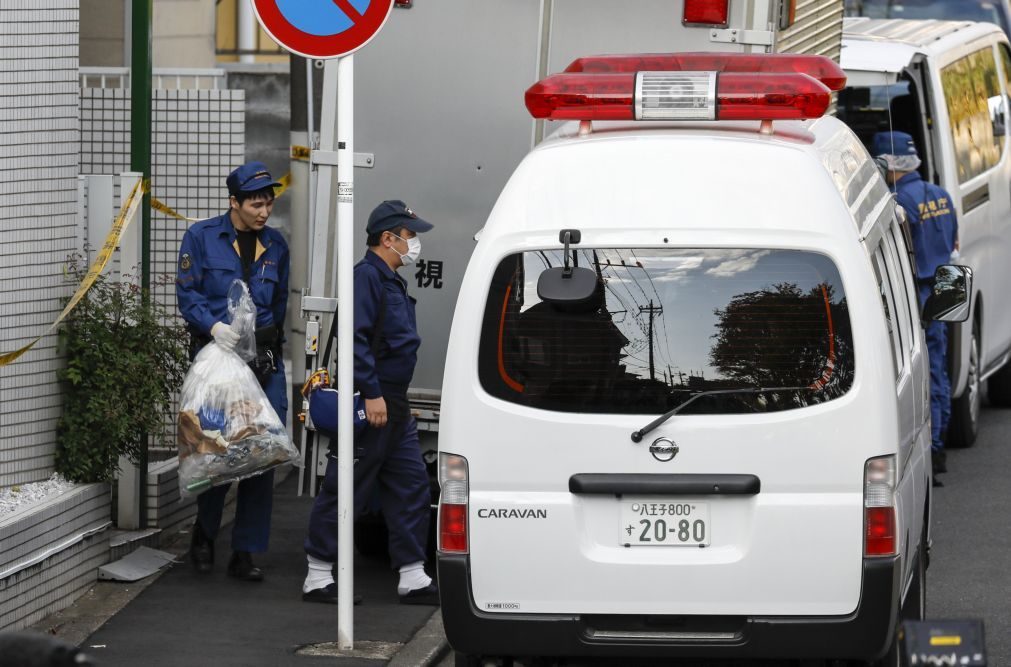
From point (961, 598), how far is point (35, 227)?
443 cm

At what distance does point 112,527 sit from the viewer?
8008mm

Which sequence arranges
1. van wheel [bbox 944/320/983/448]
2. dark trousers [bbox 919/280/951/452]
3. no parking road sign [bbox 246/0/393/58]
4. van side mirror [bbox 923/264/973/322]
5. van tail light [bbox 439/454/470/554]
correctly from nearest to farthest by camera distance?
van tail light [bbox 439/454/470/554]
no parking road sign [bbox 246/0/393/58]
van side mirror [bbox 923/264/973/322]
dark trousers [bbox 919/280/951/452]
van wheel [bbox 944/320/983/448]

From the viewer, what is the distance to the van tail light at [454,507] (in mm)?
5266

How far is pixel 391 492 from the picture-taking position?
745cm

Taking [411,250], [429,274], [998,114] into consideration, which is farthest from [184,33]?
[411,250]

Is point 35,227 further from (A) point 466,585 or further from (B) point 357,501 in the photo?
→ (A) point 466,585

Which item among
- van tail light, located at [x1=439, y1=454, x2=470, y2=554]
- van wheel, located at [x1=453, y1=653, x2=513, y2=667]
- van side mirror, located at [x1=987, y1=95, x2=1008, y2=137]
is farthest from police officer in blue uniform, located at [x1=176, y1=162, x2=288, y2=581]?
van side mirror, located at [x1=987, y1=95, x2=1008, y2=137]

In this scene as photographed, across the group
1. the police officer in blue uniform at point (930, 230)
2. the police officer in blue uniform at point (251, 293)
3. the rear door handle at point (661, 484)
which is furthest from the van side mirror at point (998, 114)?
the rear door handle at point (661, 484)

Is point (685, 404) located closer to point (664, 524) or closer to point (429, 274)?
point (664, 524)

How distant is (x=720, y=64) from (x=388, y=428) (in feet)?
6.91

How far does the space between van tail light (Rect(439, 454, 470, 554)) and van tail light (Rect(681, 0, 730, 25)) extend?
3079 mm

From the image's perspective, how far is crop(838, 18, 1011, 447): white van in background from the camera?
10.9m

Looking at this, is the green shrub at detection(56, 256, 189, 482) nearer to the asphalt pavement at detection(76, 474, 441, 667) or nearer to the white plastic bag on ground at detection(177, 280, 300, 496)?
the white plastic bag on ground at detection(177, 280, 300, 496)

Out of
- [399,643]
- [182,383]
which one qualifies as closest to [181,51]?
[182,383]
